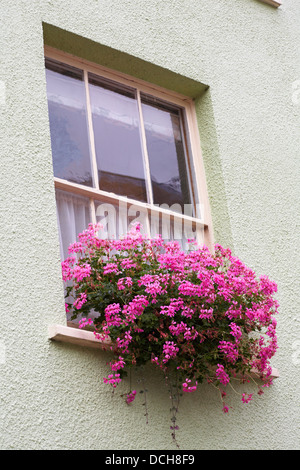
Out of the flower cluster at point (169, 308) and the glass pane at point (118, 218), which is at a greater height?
the glass pane at point (118, 218)

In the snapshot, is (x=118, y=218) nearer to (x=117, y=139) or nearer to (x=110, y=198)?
(x=110, y=198)

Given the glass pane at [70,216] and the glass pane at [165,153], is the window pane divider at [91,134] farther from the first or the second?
the glass pane at [165,153]

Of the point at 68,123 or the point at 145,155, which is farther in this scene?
the point at 145,155

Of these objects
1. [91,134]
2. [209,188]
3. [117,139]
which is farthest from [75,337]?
[209,188]

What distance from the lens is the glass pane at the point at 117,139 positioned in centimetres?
519

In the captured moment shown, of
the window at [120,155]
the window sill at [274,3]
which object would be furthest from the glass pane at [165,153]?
the window sill at [274,3]

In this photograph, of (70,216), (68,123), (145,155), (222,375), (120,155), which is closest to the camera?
(222,375)

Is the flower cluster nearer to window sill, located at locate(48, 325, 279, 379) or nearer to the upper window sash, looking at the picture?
window sill, located at locate(48, 325, 279, 379)

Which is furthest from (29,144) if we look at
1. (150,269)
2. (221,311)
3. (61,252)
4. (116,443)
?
Result: (116,443)

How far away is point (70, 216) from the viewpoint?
15.5 feet

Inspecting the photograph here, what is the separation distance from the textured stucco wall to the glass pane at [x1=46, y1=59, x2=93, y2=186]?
0.26 meters

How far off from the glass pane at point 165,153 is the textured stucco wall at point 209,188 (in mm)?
217

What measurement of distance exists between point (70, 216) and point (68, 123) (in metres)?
0.79

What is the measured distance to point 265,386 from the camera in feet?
15.7
